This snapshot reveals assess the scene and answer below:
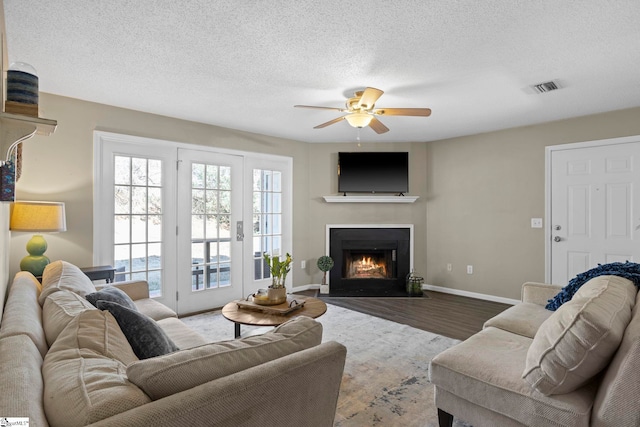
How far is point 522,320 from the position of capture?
2387 millimetres

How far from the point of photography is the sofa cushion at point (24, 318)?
1267 mm

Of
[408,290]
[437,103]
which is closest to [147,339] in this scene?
[437,103]

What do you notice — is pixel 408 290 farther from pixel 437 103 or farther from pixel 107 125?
pixel 107 125

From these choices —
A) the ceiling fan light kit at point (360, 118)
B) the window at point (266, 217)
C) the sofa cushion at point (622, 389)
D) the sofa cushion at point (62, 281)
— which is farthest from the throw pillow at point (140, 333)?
the window at point (266, 217)

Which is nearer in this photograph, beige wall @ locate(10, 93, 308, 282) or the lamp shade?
the lamp shade

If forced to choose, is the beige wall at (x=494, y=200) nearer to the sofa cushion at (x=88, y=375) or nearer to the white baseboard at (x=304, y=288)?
the white baseboard at (x=304, y=288)

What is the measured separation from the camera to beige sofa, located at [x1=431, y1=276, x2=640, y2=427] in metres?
1.35

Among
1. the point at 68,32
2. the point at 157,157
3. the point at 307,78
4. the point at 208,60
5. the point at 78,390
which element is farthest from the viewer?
the point at 157,157

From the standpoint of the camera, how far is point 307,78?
114 inches

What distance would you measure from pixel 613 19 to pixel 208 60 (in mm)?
2616

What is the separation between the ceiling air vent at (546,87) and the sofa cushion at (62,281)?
383cm

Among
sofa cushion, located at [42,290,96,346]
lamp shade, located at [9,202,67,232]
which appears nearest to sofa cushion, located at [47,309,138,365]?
sofa cushion, located at [42,290,96,346]

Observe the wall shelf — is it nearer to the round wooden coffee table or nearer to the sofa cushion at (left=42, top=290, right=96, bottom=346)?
the round wooden coffee table

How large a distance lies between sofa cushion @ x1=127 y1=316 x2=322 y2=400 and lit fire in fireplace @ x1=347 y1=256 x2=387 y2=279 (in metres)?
4.34
